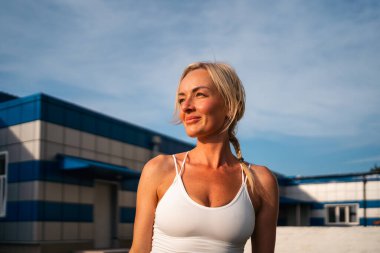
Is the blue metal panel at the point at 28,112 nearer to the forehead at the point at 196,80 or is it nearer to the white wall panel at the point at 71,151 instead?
the white wall panel at the point at 71,151

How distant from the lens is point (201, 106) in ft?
6.14

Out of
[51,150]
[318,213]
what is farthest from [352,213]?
[51,150]

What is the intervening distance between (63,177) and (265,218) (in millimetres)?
14670

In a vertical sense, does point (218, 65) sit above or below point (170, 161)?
above

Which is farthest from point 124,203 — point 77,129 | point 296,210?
point 296,210

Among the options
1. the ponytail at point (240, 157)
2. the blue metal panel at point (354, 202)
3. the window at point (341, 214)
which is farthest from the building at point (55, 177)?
the window at point (341, 214)

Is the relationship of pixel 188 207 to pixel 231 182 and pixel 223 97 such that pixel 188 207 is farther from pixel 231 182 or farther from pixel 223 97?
pixel 223 97

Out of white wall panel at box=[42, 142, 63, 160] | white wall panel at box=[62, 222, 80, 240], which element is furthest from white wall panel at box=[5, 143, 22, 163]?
white wall panel at box=[62, 222, 80, 240]

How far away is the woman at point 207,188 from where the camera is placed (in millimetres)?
1756

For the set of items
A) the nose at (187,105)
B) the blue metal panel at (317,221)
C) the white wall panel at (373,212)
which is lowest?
the blue metal panel at (317,221)

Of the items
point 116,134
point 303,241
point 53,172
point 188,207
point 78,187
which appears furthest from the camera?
point 116,134

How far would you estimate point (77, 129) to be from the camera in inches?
651

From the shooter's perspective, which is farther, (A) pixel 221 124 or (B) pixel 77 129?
(B) pixel 77 129

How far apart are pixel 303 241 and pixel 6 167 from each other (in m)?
11.4
